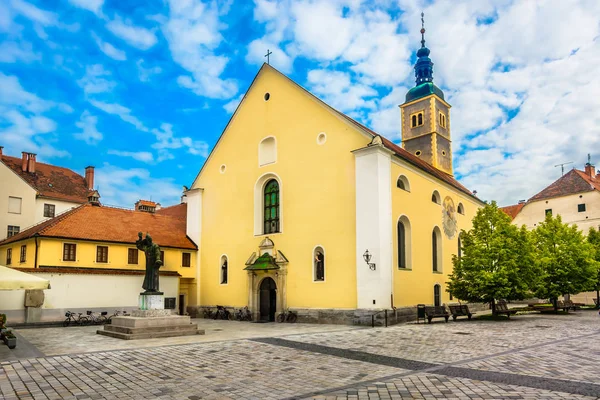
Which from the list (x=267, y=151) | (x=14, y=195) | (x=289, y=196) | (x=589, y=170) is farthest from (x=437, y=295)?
(x=14, y=195)

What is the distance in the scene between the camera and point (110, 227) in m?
28.1

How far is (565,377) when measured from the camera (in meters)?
9.44

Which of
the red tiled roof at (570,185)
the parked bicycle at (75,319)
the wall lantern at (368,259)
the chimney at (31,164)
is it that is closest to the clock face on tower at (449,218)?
the wall lantern at (368,259)

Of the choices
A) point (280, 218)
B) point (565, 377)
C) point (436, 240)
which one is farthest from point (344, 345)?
point (436, 240)

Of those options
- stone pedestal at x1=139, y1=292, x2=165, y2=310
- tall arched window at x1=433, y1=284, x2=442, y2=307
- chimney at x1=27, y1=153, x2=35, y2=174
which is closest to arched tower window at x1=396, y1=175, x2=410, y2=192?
tall arched window at x1=433, y1=284, x2=442, y2=307

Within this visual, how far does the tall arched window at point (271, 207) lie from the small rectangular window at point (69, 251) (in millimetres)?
10810

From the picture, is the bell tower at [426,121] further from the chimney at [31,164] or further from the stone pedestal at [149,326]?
the chimney at [31,164]

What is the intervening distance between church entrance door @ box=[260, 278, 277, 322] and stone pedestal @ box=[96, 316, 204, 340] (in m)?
8.18

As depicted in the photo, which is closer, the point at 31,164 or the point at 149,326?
the point at 149,326

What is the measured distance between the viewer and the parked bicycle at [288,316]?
24.6 m

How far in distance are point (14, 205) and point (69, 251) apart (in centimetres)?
1624

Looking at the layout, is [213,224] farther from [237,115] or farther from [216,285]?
[237,115]

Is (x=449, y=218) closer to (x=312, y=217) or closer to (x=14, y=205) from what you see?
(x=312, y=217)

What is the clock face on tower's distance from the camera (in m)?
30.4
